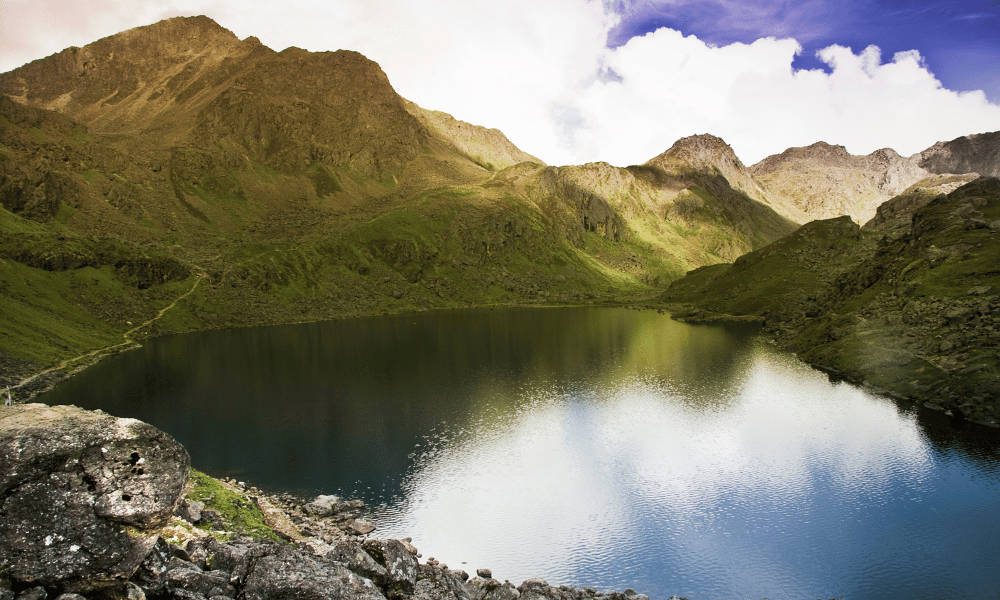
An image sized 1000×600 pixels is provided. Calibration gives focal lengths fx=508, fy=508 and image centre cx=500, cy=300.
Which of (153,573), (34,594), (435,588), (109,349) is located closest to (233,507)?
(435,588)

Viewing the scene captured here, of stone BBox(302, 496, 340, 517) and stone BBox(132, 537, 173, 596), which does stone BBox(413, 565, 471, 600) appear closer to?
stone BBox(132, 537, 173, 596)

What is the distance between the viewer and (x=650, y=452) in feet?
198

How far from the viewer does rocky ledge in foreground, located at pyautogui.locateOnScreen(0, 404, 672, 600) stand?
17234 mm

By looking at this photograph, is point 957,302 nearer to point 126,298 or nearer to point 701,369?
point 701,369

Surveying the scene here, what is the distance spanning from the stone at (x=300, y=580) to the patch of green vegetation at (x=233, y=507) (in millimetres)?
11632

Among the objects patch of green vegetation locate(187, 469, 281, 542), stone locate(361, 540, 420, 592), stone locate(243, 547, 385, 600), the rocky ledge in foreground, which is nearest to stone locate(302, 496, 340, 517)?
patch of green vegetation locate(187, 469, 281, 542)

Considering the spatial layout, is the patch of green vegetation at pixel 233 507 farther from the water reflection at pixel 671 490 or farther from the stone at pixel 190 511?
the water reflection at pixel 671 490

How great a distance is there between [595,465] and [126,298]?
160 meters

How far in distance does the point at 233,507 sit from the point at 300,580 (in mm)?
19845

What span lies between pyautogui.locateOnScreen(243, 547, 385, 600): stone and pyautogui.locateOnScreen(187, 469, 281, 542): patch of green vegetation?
11632mm

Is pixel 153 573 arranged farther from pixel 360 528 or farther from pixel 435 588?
pixel 360 528

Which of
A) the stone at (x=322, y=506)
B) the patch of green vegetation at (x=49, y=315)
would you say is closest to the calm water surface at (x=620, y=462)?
the stone at (x=322, y=506)

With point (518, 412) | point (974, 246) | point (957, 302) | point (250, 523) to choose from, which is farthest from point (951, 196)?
point (250, 523)

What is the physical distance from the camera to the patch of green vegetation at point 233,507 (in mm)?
33497
